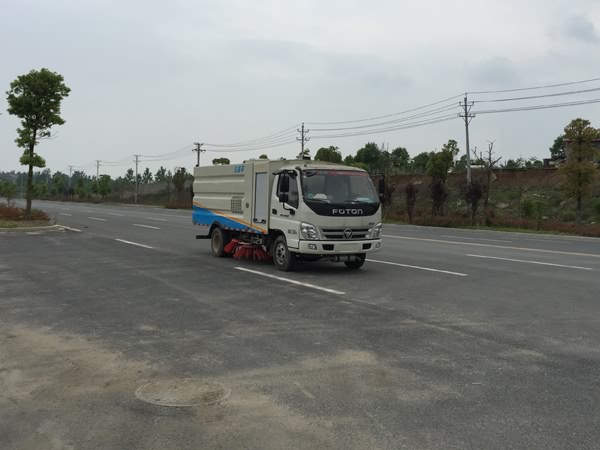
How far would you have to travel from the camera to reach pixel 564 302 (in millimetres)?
8930

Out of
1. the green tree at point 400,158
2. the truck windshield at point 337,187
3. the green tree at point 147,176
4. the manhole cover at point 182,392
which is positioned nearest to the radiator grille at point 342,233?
the truck windshield at point 337,187

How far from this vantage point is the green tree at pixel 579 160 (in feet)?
119

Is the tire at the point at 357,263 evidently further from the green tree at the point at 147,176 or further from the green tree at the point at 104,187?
the green tree at the point at 147,176

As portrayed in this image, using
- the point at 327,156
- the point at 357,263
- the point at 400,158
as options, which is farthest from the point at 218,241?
the point at 400,158

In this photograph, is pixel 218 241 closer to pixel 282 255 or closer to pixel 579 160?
pixel 282 255

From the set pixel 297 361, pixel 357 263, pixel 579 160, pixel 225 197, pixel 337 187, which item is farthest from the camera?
pixel 579 160

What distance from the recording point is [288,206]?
1166 centimetres

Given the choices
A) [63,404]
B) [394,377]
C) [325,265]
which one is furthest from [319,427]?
[325,265]

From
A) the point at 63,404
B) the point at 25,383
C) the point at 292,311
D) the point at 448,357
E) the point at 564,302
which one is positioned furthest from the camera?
the point at 564,302

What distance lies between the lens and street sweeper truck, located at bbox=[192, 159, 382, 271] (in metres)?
11.4

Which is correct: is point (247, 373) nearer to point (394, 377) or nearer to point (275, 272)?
point (394, 377)

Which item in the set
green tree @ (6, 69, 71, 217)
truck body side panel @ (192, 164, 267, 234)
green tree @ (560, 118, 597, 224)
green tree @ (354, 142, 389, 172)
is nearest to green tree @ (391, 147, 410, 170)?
green tree @ (354, 142, 389, 172)

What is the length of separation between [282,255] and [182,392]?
7446mm

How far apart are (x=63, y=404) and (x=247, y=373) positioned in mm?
1664
